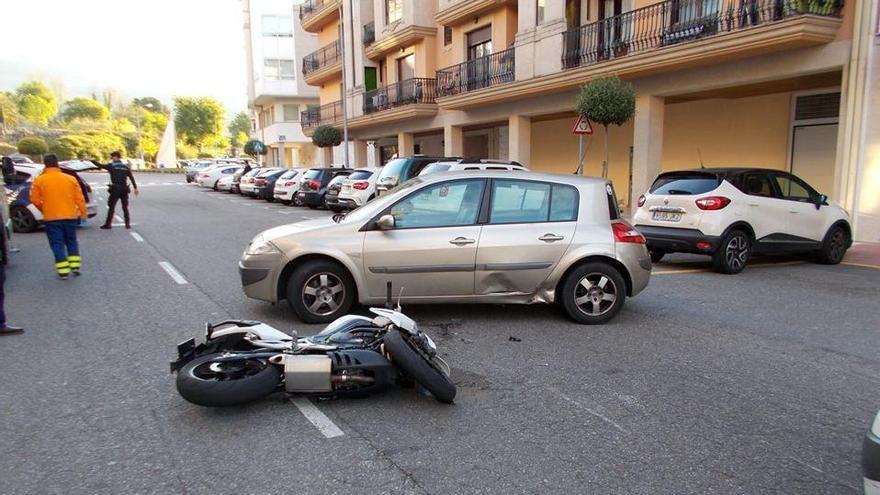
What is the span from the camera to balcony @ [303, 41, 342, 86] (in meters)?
35.2

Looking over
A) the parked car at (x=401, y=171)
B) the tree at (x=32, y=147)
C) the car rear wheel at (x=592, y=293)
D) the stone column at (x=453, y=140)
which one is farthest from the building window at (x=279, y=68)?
the car rear wheel at (x=592, y=293)

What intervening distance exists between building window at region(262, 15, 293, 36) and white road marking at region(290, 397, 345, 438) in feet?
196

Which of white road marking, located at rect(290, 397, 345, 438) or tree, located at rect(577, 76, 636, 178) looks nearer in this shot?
white road marking, located at rect(290, 397, 345, 438)

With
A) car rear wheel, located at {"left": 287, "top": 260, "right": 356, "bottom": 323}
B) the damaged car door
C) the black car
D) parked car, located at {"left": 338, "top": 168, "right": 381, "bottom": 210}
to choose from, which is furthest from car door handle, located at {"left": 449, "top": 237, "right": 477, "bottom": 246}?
the black car

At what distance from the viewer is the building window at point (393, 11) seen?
1083 inches

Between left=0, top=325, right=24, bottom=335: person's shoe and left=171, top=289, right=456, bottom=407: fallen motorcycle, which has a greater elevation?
left=171, top=289, right=456, bottom=407: fallen motorcycle

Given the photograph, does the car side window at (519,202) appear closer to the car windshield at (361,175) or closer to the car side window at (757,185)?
the car side window at (757,185)

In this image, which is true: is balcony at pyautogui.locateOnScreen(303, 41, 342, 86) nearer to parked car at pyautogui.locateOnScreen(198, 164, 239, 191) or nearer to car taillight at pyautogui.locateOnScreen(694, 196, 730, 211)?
parked car at pyautogui.locateOnScreen(198, 164, 239, 191)

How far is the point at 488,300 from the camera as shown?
241 inches

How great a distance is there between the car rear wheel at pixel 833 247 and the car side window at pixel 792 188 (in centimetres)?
78

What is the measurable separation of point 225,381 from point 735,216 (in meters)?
8.28

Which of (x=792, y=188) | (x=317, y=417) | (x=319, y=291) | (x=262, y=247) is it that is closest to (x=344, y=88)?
(x=792, y=188)

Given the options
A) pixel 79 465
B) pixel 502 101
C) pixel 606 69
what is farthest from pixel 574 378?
pixel 502 101

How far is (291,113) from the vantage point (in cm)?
5656
